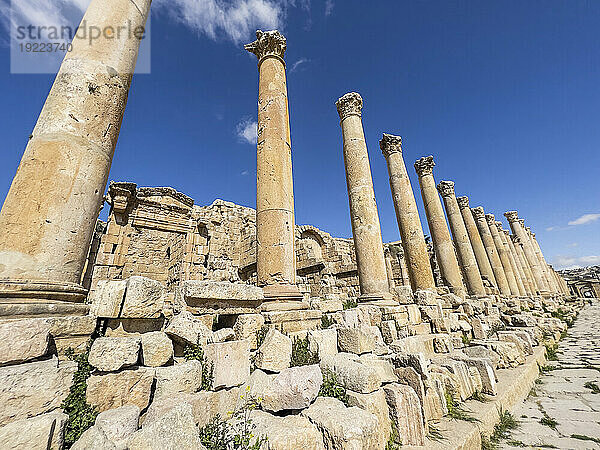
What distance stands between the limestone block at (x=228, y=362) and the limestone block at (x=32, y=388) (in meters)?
1.25

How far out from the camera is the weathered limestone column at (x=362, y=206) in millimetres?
8125

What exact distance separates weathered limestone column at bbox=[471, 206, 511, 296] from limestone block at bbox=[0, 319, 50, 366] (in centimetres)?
2107

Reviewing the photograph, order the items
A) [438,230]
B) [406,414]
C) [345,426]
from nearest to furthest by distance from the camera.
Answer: [345,426]
[406,414]
[438,230]

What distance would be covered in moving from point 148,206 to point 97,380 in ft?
43.2

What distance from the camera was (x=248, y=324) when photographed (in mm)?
3908

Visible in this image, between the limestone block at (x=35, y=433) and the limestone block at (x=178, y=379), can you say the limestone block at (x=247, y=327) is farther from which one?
the limestone block at (x=35, y=433)

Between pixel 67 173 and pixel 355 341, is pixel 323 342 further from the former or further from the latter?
pixel 67 173

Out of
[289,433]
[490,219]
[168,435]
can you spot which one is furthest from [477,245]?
[168,435]

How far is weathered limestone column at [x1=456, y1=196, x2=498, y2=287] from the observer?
53.4ft

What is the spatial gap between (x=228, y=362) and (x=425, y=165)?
46.4 feet

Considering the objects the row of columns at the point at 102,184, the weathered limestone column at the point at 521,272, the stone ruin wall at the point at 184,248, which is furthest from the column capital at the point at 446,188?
the weathered limestone column at the point at 521,272

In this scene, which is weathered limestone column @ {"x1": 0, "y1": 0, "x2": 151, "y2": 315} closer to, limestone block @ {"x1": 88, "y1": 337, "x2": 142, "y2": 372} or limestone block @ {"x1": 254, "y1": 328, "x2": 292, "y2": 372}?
limestone block @ {"x1": 88, "y1": 337, "x2": 142, "y2": 372}

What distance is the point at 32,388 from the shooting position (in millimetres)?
2143

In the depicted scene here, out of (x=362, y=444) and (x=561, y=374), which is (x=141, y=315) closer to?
(x=362, y=444)
